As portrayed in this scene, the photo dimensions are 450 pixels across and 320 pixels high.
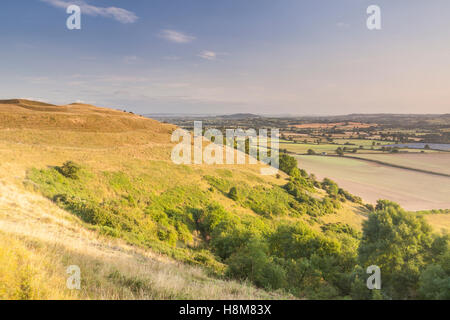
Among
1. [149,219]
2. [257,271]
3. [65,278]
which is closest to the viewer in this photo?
[65,278]

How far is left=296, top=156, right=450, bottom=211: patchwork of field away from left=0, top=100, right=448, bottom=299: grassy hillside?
9377 mm

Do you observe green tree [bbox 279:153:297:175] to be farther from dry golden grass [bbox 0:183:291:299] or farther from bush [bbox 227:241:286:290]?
dry golden grass [bbox 0:183:291:299]

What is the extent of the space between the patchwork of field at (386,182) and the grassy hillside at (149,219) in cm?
938

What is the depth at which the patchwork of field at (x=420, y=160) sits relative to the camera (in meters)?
78.4

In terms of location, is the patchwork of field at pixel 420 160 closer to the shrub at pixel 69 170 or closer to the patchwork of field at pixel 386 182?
the patchwork of field at pixel 386 182

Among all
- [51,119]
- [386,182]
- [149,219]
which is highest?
[51,119]

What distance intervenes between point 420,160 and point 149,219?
4067 inches

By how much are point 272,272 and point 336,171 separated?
80.3 metres

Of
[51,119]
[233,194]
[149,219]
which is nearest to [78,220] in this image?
[149,219]

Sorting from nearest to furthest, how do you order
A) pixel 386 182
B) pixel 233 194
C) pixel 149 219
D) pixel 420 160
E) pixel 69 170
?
pixel 149 219
pixel 69 170
pixel 233 194
pixel 386 182
pixel 420 160

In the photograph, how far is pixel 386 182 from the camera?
70188 millimetres

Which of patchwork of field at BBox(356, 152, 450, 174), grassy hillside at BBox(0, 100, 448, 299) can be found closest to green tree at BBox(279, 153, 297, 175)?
grassy hillside at BBox(0, 100, 448, 299)

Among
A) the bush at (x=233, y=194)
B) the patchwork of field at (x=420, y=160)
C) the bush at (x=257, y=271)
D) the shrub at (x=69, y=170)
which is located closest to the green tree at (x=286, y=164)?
the bush at (x=233, y=194)

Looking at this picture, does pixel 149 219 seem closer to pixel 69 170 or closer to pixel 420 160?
pixel 69 170
